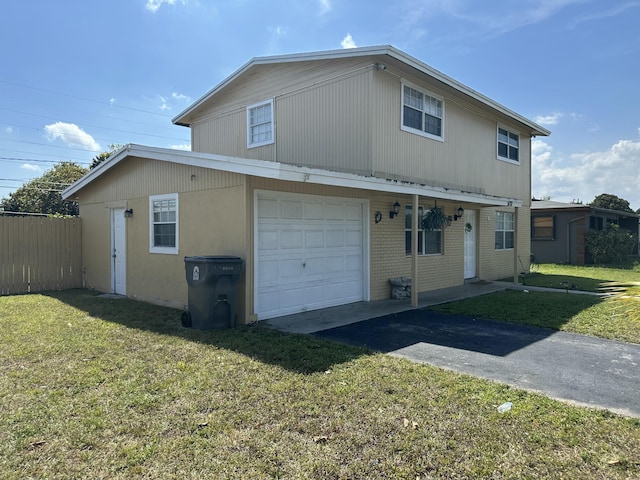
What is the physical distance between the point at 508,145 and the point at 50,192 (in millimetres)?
34977

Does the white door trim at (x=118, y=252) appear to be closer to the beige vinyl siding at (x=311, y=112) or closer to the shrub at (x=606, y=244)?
the beige vinyl siding at (x=311, y=112)

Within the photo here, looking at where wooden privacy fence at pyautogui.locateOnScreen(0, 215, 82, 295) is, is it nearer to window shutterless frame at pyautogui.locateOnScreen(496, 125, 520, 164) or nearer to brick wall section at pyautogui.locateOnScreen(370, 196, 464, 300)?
brick wall section at pyautogui.locateOnScreen(370, 196, 464, 300)

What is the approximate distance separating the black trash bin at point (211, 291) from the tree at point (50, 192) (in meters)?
32.2

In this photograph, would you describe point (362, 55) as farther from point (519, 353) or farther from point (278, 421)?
point (278, 421)

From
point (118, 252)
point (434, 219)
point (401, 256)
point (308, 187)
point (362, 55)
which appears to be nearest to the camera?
point (308, 187)

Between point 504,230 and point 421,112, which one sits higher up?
point 421,112

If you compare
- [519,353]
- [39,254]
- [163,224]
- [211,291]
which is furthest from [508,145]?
[39,254]

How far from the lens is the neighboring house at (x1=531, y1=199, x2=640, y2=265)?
2022cm

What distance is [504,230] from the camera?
15258 millimetres

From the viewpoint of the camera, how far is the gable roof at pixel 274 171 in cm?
644

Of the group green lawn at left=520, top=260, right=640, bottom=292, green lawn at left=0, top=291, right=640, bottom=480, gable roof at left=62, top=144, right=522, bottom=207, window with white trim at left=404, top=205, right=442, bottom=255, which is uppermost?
gable roof at left=62, top=144, right=522, bottom=207

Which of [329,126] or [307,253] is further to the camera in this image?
[329,126]

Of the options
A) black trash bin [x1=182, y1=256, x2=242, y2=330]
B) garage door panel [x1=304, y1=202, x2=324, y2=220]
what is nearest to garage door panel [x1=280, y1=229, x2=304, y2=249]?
garage door panel [x1=304, y1=202, x2=324, y2=220]

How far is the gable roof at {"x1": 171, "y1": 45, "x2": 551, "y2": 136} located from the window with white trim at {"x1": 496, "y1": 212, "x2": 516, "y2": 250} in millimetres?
3263
